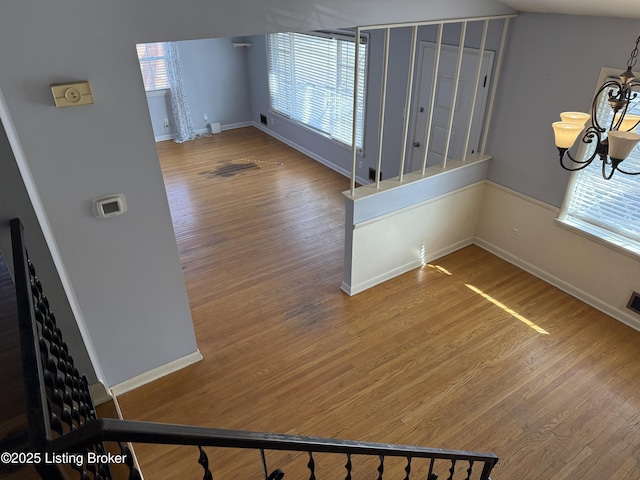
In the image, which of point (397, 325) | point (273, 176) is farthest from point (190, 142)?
point (397, 325)

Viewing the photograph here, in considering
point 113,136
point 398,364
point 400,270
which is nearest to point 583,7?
point 400,270

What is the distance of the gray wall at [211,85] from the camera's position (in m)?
7.40

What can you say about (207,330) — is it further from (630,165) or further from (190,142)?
(190,142)

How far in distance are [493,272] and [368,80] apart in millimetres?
2748

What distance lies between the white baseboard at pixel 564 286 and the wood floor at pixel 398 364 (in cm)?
8

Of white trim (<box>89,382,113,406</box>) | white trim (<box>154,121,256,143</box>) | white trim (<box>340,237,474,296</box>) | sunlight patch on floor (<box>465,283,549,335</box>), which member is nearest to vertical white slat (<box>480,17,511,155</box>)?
A: white trim (<box>340,237,474,296</box>)

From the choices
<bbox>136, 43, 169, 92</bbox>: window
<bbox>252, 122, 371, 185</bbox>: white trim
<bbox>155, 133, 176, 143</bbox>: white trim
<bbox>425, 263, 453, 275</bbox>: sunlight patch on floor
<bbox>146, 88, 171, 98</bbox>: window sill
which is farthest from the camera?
<bbox>155, 133, 176, 143</bbox>: white trim

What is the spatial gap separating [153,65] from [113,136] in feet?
18.3

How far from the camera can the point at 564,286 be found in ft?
13.4

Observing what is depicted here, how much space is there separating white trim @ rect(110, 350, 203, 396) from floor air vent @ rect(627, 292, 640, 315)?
356 cm

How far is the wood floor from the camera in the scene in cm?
278

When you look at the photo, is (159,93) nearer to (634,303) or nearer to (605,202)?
(605,202)

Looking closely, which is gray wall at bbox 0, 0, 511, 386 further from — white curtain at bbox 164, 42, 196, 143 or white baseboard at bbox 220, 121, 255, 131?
white baseboard at bbox 220, 121, 255, 131

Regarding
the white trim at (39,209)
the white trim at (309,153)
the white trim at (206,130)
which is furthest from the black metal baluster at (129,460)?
the white trim at (206,130)
